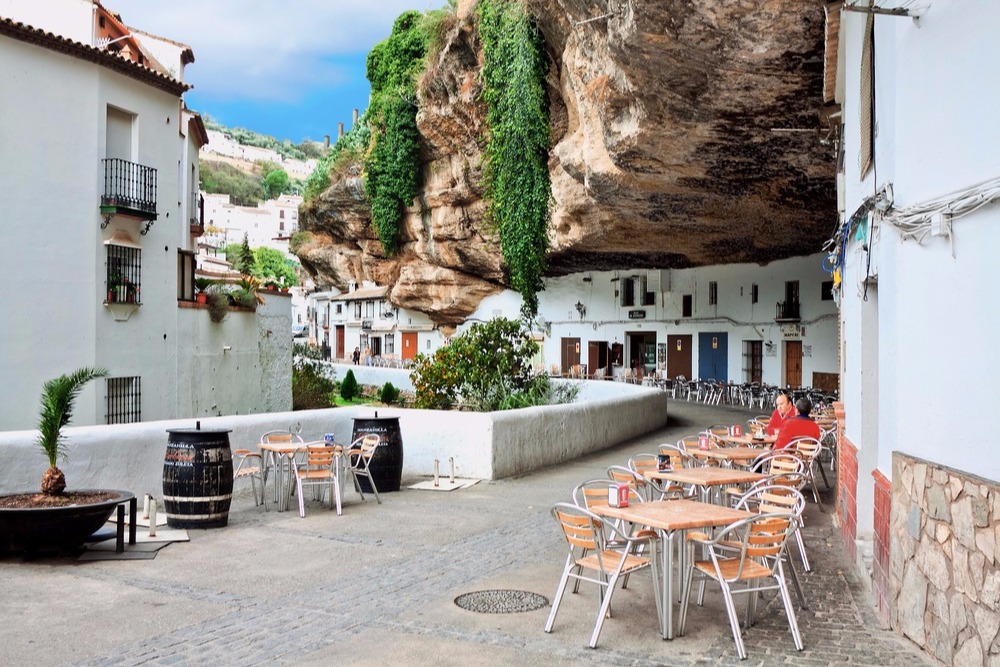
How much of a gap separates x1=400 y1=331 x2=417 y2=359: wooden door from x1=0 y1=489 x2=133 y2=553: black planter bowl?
112ft

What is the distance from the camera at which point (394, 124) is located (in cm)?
3253

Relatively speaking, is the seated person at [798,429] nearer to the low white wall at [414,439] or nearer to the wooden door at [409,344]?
the low white wall at [414,439]

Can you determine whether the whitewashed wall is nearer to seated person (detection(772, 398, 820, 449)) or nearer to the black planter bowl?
seated person (detection(772, 398, 820, 449))

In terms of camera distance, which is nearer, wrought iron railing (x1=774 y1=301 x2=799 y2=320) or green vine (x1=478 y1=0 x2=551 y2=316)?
green vine (x1=478 y1=0 x2=551 y2=316)

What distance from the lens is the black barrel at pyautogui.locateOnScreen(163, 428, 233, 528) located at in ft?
28.1

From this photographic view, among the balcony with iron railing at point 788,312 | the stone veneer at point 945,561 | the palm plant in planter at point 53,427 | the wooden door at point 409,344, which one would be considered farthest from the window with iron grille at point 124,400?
the wooden door at point 409,344

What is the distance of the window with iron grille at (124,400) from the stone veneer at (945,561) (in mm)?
15812

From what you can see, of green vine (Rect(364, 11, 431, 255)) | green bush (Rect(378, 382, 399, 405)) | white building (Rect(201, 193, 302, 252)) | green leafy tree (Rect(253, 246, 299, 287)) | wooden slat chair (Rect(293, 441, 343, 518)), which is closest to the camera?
wooden slat chair (Rect(293, 441, 343, 518))

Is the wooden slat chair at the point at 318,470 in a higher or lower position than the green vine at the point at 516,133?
lower

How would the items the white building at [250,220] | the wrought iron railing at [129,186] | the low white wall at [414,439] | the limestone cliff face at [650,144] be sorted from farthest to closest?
the white building at [250,220]
the wrought iron railing at [129,186]
the limestone cliff face at [650,144]
the low white wall at [414,439]

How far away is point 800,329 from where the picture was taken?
2683 centimetres

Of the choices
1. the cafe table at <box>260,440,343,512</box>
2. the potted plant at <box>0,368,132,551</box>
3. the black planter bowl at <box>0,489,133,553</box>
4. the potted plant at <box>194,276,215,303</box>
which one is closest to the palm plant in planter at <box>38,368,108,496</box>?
the potted plant at <box>0,368,132,551</box>

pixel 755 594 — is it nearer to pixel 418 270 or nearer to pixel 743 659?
pixel 743 659

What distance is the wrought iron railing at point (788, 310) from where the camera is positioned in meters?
26.7
